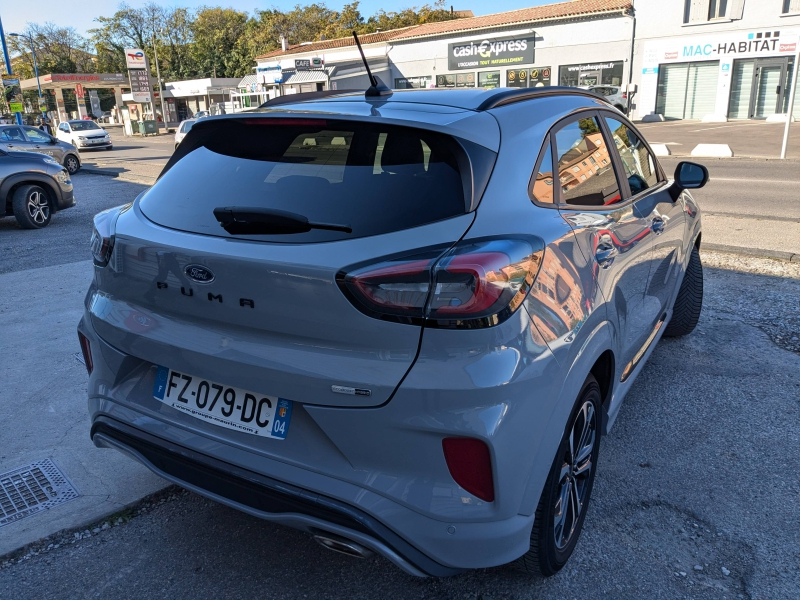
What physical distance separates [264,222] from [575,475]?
1.47 m

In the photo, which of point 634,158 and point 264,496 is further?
point 634,158

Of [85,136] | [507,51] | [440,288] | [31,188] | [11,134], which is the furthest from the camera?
[507,51]

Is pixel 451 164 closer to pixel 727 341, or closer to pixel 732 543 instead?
pixel 732 543

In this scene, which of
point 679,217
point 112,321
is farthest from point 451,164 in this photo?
point 679,217

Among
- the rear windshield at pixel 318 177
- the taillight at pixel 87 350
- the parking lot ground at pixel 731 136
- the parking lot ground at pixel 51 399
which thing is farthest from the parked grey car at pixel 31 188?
the parking lot ground at pixel 731 136

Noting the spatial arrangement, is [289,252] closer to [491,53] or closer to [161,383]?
[161,383]

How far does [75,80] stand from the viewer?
2473 inches

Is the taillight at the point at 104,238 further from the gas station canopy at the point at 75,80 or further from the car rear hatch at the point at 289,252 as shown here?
Result: the gas station canopy at the point at 75,80

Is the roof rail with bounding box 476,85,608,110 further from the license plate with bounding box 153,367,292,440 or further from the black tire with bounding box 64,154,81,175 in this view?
the black tire with bounding box 64,154,81,175

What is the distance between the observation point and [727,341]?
468cm

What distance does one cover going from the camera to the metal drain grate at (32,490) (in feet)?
9.50

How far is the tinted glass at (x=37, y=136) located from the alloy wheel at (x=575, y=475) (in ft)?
72.9

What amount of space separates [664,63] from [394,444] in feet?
128

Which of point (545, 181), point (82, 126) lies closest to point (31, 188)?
point (545, 181)
